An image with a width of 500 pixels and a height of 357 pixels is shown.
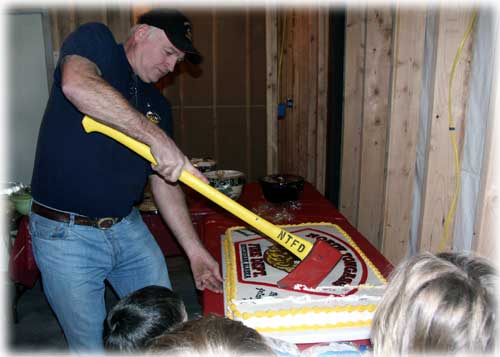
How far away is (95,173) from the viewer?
5.03ft

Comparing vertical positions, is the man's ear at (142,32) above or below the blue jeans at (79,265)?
above

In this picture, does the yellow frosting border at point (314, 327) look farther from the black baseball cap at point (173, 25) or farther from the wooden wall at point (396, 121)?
the black baseball cap at point (173, 25)

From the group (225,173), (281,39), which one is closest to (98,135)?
(225,173)

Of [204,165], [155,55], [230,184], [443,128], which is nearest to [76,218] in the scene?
[155,55]

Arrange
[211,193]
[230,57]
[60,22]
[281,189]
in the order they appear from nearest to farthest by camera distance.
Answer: [211,193], [281,189], [60,22], [230,57]

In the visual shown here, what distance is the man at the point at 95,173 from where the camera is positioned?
4.57 feet

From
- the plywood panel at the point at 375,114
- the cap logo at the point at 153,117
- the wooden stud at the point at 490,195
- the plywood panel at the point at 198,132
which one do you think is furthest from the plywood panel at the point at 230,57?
the wooden stud at the point at 490,195

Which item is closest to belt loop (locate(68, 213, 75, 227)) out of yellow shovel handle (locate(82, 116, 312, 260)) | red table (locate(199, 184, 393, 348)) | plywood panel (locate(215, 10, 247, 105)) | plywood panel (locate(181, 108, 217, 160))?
yellow shovel handle (locate(82, 116, 312, 260))

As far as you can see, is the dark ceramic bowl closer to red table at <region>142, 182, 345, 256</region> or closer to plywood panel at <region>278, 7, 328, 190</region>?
red table at <region>142, 182, 345, 256</region>

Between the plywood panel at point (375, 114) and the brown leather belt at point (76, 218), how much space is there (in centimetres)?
174

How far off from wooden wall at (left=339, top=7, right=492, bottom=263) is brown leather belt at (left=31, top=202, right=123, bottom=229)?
1.43 meters

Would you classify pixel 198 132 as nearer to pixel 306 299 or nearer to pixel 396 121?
pixel 396 121

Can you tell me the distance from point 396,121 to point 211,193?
4.07 feet

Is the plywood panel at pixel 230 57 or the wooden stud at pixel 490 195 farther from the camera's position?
the plywood panel at pixel 230 57
